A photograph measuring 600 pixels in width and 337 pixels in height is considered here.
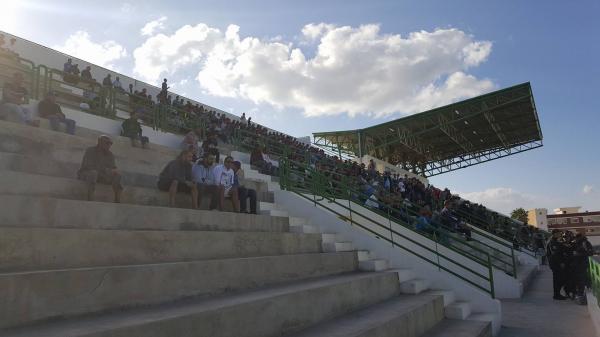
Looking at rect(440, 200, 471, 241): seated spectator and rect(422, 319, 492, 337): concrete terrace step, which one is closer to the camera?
rect(422, 319, 492, 337): concrete terrace step

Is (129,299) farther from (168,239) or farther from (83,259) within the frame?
(168,239)

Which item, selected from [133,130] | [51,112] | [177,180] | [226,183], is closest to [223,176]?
[226,183]

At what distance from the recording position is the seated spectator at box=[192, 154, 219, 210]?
758 centimetres

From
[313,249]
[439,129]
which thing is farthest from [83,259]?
[439,129]

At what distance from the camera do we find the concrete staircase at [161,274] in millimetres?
3434

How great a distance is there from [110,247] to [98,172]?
1977 millimetres

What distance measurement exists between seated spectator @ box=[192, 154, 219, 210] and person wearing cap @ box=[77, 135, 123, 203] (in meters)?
1.58

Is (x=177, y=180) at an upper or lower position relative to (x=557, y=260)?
upper

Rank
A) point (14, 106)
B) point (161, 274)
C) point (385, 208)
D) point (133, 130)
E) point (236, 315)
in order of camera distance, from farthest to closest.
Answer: point (385, 208) < point (133, 130) < point (14, 106) < point (161, 274) < point (236, 315)

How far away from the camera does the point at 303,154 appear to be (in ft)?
58.0

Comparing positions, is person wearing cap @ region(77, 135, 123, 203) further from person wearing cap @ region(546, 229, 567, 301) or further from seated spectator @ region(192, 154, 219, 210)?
person wearing cap @ region(546, 229, 567, 301)

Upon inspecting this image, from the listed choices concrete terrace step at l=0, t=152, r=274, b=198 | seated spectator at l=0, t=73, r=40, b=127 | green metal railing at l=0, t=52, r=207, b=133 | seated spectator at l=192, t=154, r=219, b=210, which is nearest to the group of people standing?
seated spectator at l=192, t=154, r=219, b=210

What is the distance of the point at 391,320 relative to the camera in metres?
5.16

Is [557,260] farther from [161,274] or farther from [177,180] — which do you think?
[161,274]
